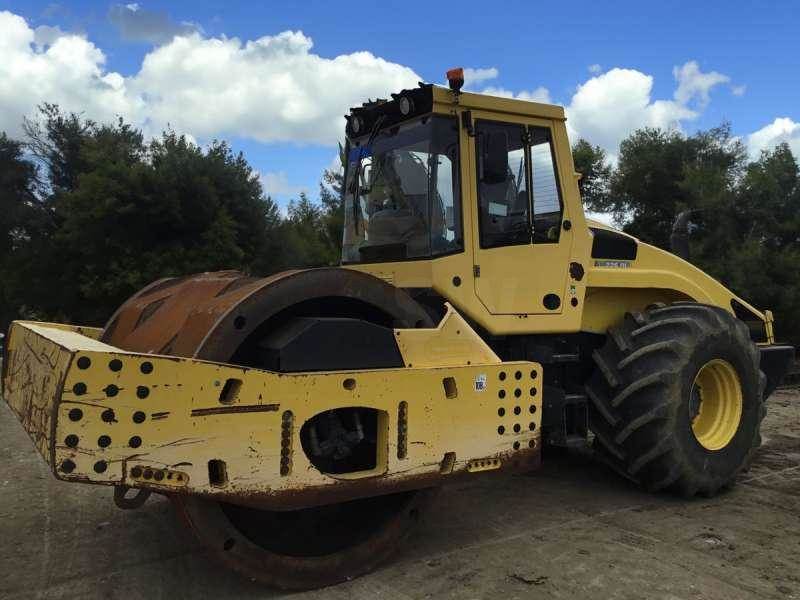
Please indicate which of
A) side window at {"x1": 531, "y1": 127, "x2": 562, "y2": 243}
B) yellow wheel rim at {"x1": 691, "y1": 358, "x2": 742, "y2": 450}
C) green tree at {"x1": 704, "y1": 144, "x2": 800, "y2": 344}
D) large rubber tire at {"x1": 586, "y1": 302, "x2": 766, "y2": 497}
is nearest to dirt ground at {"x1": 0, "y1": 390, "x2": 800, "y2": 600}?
large rubber tire at {"x1": 586, "y1": 302, "x2": 766, "y2": 497}

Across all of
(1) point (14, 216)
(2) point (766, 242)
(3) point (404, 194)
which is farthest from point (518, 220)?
(1) point (14, 216)

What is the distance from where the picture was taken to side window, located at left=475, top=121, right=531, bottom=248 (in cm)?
454

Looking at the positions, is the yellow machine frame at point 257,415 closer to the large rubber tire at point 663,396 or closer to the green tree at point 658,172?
the large rubber tire at point 663,396

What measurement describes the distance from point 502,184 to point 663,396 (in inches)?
72.2

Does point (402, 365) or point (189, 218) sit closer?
point (402, 365)

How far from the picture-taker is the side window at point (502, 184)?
4543 millimetres

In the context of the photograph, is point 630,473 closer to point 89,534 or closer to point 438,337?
point 438,337

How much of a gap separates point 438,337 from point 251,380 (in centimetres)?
112

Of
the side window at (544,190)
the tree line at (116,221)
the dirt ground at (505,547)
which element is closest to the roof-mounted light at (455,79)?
the side window at (544,190)

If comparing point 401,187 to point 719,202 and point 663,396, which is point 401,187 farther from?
point 719,202

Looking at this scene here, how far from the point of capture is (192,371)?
9.78 ft

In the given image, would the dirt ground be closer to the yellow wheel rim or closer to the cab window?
the yellow wheel rim

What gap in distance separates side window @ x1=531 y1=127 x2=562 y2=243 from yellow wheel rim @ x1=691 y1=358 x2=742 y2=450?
172cm

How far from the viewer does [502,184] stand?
4.72 meters
